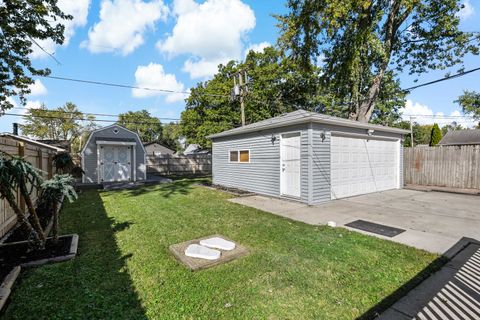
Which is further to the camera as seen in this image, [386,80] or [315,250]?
[386,80]

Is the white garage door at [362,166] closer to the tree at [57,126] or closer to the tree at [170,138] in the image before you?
the tree at [57,126]

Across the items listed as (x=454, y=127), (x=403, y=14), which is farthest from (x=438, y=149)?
(x=454, y=127)

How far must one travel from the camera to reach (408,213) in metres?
6.01

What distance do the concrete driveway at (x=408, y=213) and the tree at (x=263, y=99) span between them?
47.4 ft

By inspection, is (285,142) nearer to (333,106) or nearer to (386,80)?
(386,80)

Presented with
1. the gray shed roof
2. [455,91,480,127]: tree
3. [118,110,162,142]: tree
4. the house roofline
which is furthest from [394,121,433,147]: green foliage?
[118,110,162,142]: tree

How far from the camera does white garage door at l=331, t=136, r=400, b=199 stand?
315 inches

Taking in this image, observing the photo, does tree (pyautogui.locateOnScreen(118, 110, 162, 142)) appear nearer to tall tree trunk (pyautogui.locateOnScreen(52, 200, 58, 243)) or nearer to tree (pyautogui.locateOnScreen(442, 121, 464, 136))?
tall tree trunk (pyautogui.locateOnScreen(52, 200, 58, 243))

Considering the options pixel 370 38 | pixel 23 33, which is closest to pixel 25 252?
pixel 23 33

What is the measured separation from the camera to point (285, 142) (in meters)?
8.18

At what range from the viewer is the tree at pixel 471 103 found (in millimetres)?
25125

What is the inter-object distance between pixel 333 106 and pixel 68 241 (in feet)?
70.2

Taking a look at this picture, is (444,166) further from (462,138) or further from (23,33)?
(462,138)

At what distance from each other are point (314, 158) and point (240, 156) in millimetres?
3943
